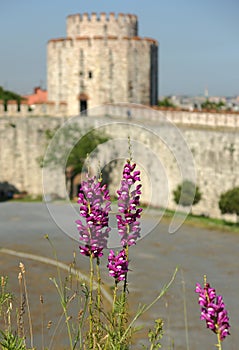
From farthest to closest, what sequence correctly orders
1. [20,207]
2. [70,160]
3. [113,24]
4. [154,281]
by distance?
[113,24] → [70,160] → [20,207] → [154,281]

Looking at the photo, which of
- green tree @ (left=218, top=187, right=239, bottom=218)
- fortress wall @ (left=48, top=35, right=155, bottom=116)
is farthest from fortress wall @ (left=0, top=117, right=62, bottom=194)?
green tree @ (left=218, top=187, right=239, bottom=218)

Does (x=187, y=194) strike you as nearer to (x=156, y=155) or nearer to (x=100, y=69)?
(x=156, y=155)

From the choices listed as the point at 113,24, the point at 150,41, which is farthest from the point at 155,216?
the point at 113,24

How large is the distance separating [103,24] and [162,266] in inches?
633

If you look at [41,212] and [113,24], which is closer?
[41,212]

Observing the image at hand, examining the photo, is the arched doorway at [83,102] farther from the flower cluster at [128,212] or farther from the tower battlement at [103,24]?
the flower cluster at [128,212]

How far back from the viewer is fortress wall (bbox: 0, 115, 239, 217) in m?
20.2

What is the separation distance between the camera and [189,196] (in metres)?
20.9

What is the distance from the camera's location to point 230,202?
1909 centimetres

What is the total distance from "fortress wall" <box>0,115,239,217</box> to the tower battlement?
204 inches

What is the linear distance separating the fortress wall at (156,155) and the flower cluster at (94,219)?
16510 millimetres

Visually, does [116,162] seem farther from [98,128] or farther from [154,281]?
[154,281]

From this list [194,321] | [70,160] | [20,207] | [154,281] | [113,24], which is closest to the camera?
[194,321]

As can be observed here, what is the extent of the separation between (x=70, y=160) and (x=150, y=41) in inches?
246
